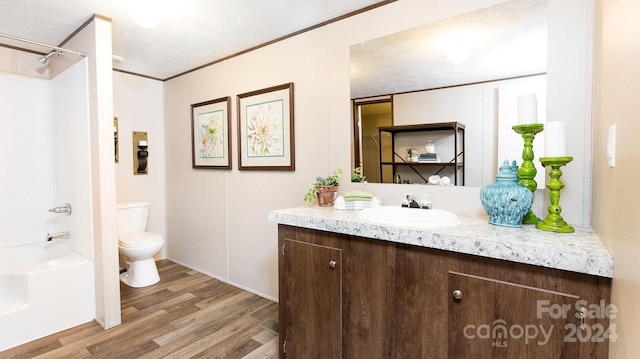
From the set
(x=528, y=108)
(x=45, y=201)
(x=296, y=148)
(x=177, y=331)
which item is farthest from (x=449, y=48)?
(x=45, y=201)

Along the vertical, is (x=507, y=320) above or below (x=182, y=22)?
below

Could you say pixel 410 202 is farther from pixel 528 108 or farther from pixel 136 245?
pixel 136 245

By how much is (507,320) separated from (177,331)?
209 centimetres

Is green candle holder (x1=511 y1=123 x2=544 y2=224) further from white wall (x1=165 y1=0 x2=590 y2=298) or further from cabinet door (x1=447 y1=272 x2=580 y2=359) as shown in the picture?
cabinet door (x1=447 y1=272 x2=580 y2=359)

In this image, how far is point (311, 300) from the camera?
1.56m

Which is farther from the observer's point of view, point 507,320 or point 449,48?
point 449,48

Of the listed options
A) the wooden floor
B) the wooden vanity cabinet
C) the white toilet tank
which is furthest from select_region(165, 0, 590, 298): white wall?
the wooden vanity cabinet

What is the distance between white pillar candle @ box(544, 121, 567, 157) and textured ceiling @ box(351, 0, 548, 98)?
1.28 ft

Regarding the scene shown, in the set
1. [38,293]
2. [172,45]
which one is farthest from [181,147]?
[38,293]

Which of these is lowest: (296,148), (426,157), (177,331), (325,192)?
(177,331)

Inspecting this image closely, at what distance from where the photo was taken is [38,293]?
2082 millimetres

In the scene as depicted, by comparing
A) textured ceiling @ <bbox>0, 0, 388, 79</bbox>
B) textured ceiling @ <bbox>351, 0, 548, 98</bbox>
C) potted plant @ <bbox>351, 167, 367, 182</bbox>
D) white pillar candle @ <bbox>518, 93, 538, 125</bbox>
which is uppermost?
textured ceiling @ <bbox>0, 0, 388, 79</bbox>

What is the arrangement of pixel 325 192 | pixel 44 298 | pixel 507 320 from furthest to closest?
pixel 44 298 < pixel 325 192 < pixel 507 320

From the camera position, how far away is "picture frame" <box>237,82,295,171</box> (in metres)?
2.45
